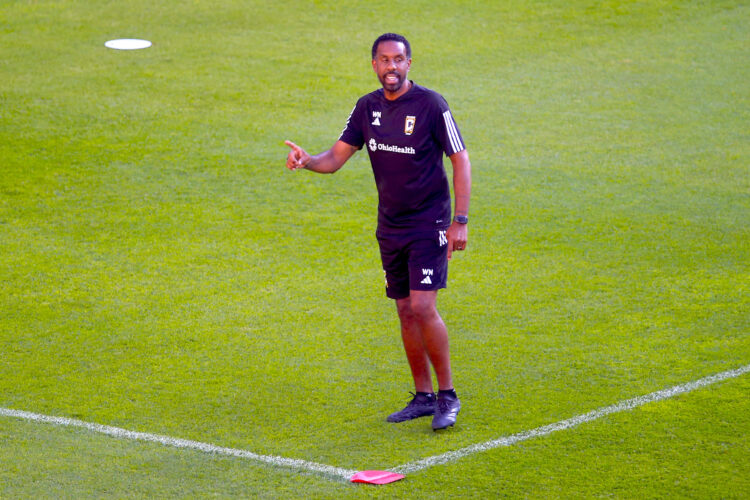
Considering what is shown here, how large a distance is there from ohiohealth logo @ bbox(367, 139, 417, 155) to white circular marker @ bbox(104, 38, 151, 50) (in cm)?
1152

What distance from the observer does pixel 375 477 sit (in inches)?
224

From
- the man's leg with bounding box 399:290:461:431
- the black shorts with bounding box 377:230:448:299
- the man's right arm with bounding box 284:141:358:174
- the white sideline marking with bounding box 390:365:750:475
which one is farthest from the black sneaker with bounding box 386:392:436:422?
the man's right arm with bounding box 284:141:358:174

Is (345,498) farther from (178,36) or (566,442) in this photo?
(178,36)

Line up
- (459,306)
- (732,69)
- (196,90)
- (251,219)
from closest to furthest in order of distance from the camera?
(459,306)
(251,219)
(196,90)
(732,69)

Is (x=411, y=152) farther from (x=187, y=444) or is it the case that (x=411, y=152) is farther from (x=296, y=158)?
(x=187, y=444)

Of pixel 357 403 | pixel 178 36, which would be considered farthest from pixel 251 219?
pixel 178 36

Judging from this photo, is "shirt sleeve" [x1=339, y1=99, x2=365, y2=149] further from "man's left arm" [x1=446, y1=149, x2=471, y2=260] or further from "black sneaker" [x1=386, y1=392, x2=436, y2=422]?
"black sneaker" [x1=386, y1=392, x2=436, y2=422]

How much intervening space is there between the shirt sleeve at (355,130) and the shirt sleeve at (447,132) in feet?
1.86

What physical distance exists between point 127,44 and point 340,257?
29.2ft

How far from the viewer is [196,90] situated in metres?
15.3

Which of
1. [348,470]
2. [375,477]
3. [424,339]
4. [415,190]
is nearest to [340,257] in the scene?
[424,339]

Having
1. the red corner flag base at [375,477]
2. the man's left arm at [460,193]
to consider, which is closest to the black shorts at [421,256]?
the man's left arm at [460,193]

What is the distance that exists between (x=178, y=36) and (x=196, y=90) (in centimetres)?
282

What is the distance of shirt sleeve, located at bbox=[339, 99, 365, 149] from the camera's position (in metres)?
6.56
